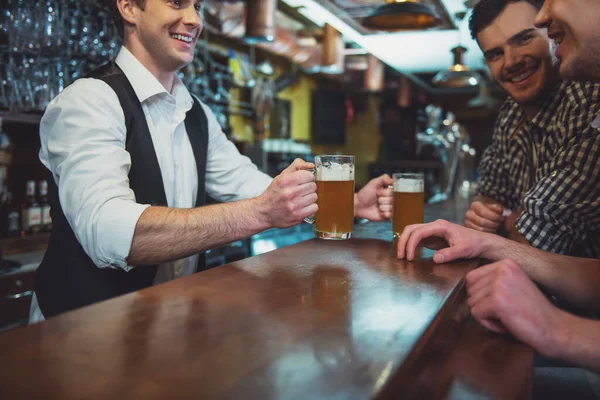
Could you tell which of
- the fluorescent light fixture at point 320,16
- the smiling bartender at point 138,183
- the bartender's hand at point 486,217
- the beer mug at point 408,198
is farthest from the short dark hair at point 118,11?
the fluorescent light fixture at point 320,16

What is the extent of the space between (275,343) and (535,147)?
1.68 m

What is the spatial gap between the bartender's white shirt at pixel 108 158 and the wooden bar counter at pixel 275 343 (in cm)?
36

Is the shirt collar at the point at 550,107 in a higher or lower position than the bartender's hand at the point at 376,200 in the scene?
higher

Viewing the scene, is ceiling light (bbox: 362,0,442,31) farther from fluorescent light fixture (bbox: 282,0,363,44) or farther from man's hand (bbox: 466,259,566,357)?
fluorescent light fixture (bbox: 282,0,363,44)

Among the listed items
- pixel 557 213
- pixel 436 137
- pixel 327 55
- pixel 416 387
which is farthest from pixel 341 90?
pixel 416 387

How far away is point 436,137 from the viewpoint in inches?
173

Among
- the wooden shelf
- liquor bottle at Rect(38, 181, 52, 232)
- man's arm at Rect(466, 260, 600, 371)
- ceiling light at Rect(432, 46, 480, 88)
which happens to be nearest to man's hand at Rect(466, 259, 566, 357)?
man's arm at Rect(466, 260, 600, 371)

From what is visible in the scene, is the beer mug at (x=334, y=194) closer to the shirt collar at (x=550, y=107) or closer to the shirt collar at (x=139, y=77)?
the shirt collar at (x=139, y=77)

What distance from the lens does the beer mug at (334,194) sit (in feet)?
4.53

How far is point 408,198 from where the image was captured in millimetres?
1583

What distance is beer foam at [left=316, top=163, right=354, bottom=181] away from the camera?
4.52 ft

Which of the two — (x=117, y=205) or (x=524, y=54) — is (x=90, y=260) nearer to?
(x=117, y=205)

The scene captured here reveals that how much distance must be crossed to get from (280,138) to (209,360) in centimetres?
728

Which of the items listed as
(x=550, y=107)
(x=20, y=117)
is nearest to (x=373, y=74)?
(x=20, y=117)
